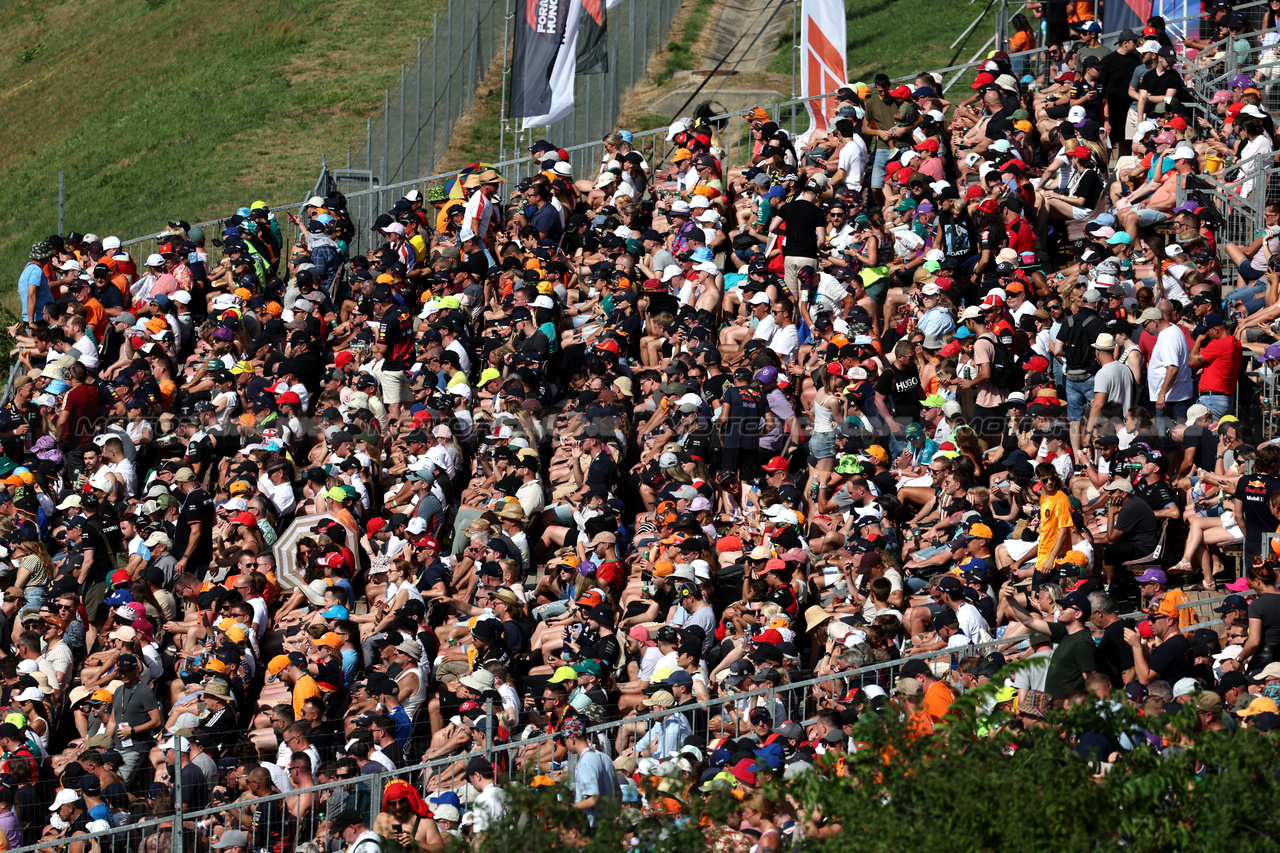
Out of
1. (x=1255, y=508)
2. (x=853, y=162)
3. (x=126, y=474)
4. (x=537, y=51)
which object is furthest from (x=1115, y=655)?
(x=537, y=51)

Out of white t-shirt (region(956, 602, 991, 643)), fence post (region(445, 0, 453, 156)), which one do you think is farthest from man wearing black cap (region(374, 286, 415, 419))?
fence post (region(445, 0, 453, 156))

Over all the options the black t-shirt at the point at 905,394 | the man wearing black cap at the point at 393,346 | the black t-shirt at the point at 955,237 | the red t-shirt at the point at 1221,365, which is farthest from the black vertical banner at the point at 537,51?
the red t-shirt at the point at 1221,365

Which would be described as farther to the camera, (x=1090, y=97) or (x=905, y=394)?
(x=1090, y=97)

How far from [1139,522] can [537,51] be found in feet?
39.3

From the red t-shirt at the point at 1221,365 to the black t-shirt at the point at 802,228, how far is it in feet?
15.7

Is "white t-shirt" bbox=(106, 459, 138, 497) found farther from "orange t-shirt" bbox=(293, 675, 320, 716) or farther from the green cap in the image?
the green cap

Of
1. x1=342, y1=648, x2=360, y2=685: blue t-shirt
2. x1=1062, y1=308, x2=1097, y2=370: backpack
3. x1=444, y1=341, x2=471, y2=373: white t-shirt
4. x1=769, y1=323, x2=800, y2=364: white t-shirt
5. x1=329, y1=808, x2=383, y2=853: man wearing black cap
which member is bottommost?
x1=342, y1=648, x2=360, y2=685: blue t-shirt

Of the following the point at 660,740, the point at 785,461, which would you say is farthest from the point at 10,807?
the point at 785,461

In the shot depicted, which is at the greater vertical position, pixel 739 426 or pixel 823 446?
pixel 739 426

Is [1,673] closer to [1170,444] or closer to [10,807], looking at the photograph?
[10,807]

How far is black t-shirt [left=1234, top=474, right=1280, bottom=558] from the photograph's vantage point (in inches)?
515

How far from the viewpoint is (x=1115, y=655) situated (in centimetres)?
1216

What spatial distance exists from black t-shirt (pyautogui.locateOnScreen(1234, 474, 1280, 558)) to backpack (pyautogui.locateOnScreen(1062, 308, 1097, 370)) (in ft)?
7.58

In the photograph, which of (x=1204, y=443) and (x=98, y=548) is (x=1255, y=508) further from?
(x=98, y=548)
